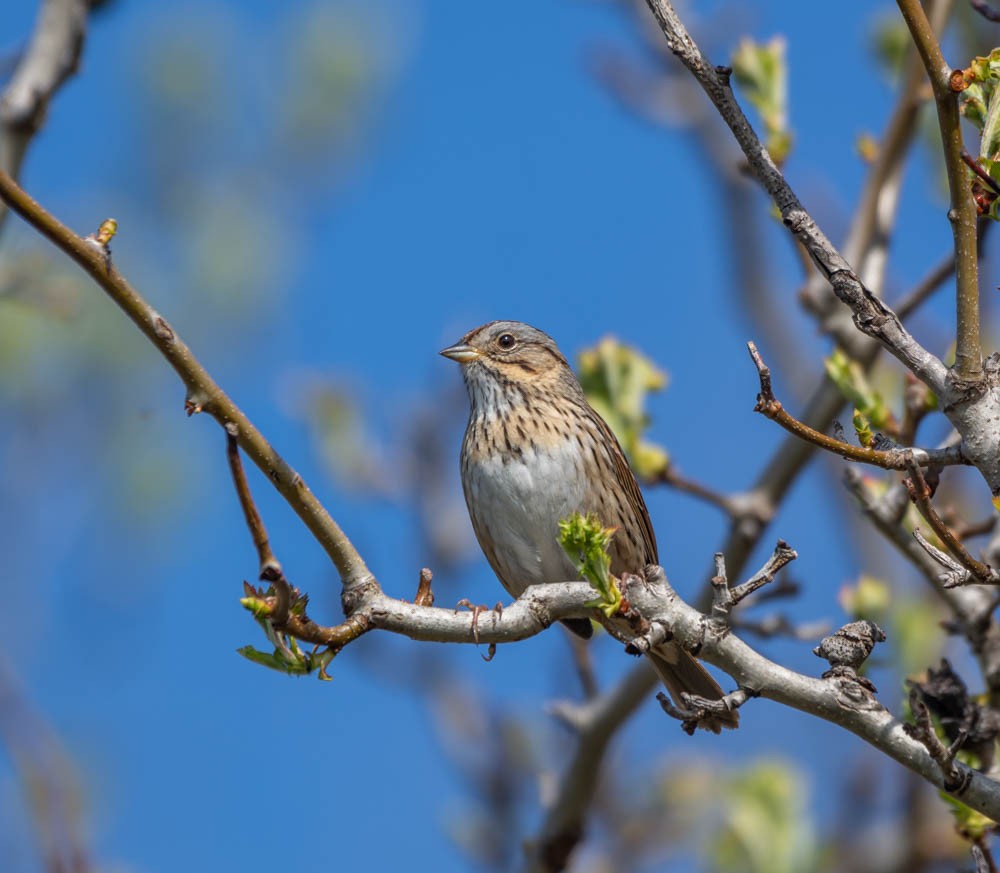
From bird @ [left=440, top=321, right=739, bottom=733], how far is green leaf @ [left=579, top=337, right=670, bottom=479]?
242 mm

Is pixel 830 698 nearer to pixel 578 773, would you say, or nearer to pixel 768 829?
pixel 578 773

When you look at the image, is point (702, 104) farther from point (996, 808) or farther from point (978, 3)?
point (996, 808)

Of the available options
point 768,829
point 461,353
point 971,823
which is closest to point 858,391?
point 971,823

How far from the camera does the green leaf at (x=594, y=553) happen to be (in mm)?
2734

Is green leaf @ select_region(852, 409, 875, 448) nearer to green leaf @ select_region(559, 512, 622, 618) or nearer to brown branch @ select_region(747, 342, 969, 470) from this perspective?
brown branch @ select_region(747, 342, 969, 470)

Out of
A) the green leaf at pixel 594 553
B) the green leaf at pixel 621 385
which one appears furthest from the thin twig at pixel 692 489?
the green leaf at pixel 594 553

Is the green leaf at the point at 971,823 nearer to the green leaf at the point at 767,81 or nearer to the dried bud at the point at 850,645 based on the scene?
the dried bud at the point at 850,645

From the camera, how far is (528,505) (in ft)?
16.1

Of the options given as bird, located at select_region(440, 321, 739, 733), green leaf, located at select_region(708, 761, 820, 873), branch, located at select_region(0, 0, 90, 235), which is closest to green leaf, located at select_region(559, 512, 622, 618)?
bird, located at select_region(440, 321, 739, 733)

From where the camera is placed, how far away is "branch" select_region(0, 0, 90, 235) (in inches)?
153

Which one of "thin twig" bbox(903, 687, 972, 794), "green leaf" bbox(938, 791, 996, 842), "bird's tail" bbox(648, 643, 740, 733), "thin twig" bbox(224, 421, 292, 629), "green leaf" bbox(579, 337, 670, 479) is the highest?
"green leaf" bbox(579, 337, 670, 479)

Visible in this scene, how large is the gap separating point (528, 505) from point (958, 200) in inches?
103

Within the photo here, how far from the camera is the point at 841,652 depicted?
9.00 ft

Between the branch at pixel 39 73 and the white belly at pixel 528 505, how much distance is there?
188 centimetres
